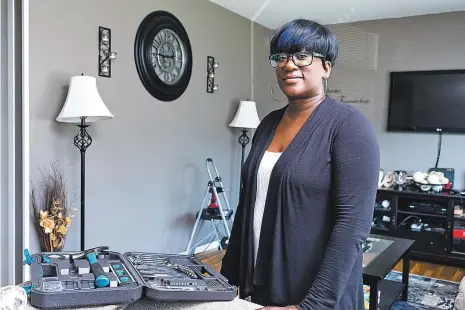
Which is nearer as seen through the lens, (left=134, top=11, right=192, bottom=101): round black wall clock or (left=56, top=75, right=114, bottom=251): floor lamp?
(left=56, top=75, right=114, bottom=251): floor lamp

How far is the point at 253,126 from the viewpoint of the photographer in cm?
431

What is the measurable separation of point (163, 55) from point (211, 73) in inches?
28.3

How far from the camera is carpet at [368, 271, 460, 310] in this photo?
2.95 metres

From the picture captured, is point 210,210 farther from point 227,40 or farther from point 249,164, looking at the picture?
point 249,164

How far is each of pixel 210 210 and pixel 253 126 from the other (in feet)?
3.20

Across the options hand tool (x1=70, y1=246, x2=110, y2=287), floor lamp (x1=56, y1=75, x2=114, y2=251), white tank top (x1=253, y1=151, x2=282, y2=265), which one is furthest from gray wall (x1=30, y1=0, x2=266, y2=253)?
white tank top (x1=253, y1=151, x2=282, y2=265)

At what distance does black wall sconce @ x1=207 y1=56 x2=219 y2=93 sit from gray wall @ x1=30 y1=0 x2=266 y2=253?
7cm

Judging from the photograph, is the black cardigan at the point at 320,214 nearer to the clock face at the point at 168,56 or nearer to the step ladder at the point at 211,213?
the clock face at the point at 168,56

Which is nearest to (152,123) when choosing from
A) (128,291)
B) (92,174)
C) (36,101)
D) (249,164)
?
(92,174)

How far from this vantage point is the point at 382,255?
8.79 ft

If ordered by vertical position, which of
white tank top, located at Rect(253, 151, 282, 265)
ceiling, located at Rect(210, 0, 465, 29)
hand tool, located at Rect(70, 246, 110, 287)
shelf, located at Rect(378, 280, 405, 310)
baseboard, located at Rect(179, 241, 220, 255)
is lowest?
baseboard, located at Rect(179, 241, 220, 255)

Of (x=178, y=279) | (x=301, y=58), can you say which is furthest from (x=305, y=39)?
(x=178, y=279)

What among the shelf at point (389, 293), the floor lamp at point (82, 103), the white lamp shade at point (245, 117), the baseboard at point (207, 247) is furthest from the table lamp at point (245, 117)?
the shelf at point (389, 293)

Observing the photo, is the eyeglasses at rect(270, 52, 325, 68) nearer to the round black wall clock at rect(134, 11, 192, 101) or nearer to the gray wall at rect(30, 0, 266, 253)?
the gray wall at rect(30, 0, 266, 253)
